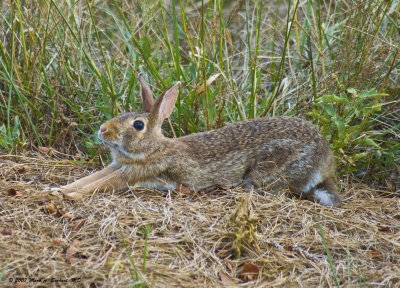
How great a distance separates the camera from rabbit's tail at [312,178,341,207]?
15.4ft

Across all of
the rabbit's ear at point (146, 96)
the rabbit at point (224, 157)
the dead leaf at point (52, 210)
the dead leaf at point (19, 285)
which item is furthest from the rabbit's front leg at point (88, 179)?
the dead leaf at point (19, 285)

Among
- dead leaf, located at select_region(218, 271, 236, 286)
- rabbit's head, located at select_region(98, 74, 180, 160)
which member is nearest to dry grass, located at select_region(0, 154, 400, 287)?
dead leaf, located at select_region(218, 271, 236, 286)

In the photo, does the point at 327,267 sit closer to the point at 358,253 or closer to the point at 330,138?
the point at 358,253

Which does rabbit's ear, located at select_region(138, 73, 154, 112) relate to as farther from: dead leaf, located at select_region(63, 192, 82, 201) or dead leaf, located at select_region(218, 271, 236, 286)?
dead leaf, located at select_region(218, 271, 236, 286)

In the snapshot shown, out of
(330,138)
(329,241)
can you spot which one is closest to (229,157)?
(330,138)

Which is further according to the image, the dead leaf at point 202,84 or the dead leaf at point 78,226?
the dead leaf at point 202,84

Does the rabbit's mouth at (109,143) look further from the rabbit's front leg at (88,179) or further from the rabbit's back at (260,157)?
the rabbit's back at (260,157)

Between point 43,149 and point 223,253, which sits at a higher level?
point 43,149

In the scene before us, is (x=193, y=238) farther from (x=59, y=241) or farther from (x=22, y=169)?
(x=22, y=169)

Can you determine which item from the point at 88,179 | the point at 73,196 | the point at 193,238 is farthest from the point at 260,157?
the point at 73,196

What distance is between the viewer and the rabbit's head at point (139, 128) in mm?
4598

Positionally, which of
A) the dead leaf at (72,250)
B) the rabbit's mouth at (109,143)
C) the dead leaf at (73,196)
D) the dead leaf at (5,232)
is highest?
the rabbit's mouth at (109,143)

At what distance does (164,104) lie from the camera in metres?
4.85

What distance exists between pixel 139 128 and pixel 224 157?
76cm
